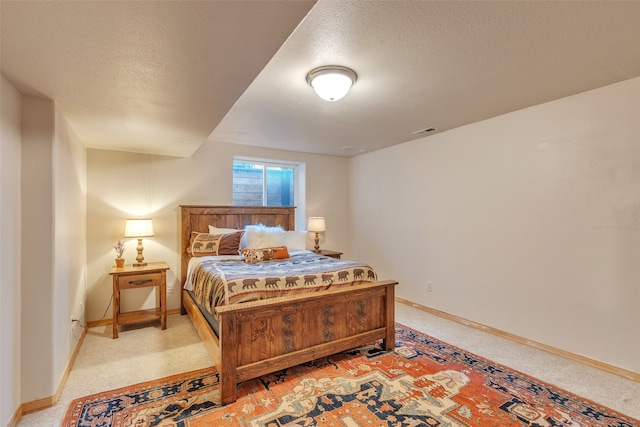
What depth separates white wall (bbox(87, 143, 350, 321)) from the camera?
3416mm

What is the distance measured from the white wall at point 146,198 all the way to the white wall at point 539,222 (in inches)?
102

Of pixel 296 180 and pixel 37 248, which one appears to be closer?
pixel 37 248

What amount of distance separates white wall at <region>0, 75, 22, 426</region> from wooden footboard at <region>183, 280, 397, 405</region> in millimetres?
1130

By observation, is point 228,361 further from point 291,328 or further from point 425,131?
point 425,131

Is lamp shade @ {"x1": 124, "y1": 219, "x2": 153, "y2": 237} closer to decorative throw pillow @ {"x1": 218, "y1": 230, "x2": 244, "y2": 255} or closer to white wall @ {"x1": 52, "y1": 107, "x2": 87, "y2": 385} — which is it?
white wall @ {"x1": 52, "y1": 107, "x2": 87, "y2": 385}

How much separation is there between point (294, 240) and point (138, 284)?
1931mm

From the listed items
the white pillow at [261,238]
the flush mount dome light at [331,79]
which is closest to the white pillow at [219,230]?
the white pillow at [261,238]

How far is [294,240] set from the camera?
4.20m

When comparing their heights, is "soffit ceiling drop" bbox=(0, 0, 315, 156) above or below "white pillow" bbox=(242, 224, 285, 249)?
above

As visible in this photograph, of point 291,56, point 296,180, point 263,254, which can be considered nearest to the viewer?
point 291,56

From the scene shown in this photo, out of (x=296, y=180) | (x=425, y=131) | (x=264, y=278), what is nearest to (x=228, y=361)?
(x=264, y=278)

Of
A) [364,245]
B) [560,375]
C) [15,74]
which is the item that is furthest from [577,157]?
[15,74]

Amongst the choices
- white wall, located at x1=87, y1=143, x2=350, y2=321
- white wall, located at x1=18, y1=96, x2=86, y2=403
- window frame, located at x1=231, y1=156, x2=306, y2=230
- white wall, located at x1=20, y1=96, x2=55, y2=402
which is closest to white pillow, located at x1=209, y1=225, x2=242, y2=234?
white wall, located at x1=87, y1=143, x2=350, y2=321

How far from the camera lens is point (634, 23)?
1604mm
